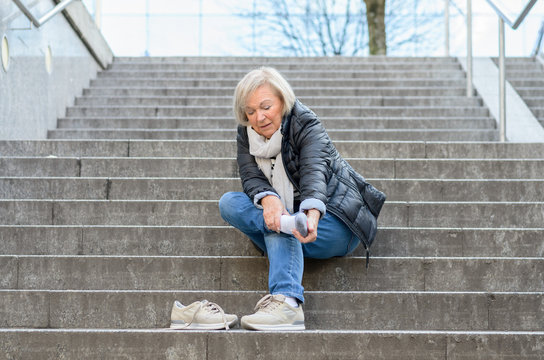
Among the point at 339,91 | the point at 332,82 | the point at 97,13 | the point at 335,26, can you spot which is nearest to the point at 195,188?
the point at 339,91

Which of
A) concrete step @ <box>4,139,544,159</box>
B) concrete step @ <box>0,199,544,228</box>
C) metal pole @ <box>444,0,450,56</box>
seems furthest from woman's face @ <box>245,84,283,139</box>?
metal pole @ <box>444,0,450,56</box>

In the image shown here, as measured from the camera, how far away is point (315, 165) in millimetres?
3316

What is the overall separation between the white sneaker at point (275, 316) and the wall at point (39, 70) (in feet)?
11.3

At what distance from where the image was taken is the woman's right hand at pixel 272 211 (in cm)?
317

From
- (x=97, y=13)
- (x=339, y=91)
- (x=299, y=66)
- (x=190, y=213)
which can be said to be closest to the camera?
(x=190, y=213)

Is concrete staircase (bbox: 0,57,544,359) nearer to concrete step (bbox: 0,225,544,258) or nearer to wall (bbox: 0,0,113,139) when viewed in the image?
concrete step (bbox: 0,225,544,258)

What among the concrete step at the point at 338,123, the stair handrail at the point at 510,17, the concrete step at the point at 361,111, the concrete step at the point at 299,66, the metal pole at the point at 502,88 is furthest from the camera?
the concrete step at the point at 299,66

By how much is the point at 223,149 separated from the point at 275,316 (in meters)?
A: 2.64

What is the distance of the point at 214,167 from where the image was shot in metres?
5.08

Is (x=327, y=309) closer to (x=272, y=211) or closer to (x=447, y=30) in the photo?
(x=272, y=211)

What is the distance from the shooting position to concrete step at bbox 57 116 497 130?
680cm

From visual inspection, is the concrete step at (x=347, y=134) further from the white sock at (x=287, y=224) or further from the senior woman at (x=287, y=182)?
the white sock at (x=287, y=224)

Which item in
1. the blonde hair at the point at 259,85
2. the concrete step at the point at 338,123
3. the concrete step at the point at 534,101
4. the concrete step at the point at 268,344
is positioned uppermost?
the concrete step at the point at 534,101

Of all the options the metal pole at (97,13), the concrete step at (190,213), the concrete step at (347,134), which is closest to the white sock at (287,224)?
the concrete step at (190,213)
